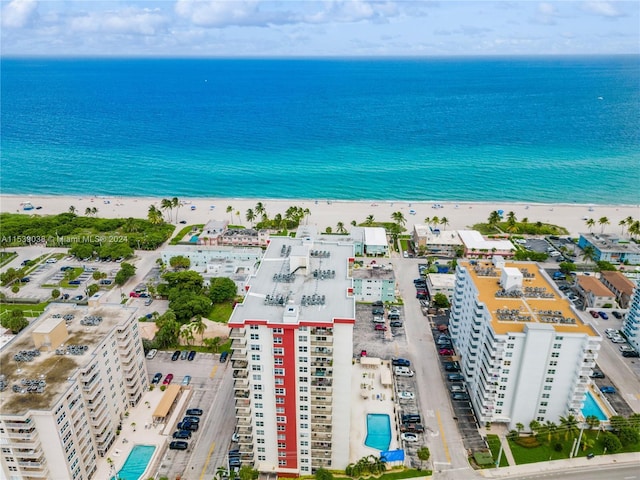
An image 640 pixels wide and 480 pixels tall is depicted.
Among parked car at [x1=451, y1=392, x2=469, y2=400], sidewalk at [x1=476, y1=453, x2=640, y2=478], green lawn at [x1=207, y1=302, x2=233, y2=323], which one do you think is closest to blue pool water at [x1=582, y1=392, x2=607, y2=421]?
sidewalk at [x1=476, y1=453, x2=640, y2=478]

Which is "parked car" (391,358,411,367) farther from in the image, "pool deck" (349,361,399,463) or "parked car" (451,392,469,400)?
"parked car" (451,392,469,400)

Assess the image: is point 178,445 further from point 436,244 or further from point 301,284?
point 436,244

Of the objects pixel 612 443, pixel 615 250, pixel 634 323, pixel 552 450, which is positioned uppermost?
pixel 634 323

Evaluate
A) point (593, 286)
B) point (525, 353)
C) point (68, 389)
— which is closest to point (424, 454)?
point (525, 353)

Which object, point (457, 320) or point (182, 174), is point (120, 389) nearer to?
point (457, 320)

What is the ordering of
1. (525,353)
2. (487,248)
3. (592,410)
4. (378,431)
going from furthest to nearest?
1. (487,248)
2. (592,410)
3. (378,431)
4. (525,353)

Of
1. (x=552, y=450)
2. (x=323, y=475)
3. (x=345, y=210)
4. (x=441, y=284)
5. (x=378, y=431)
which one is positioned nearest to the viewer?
(x=323, y=475)

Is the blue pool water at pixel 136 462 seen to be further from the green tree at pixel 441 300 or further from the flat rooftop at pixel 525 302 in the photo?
the green tree at pixel 441 300
